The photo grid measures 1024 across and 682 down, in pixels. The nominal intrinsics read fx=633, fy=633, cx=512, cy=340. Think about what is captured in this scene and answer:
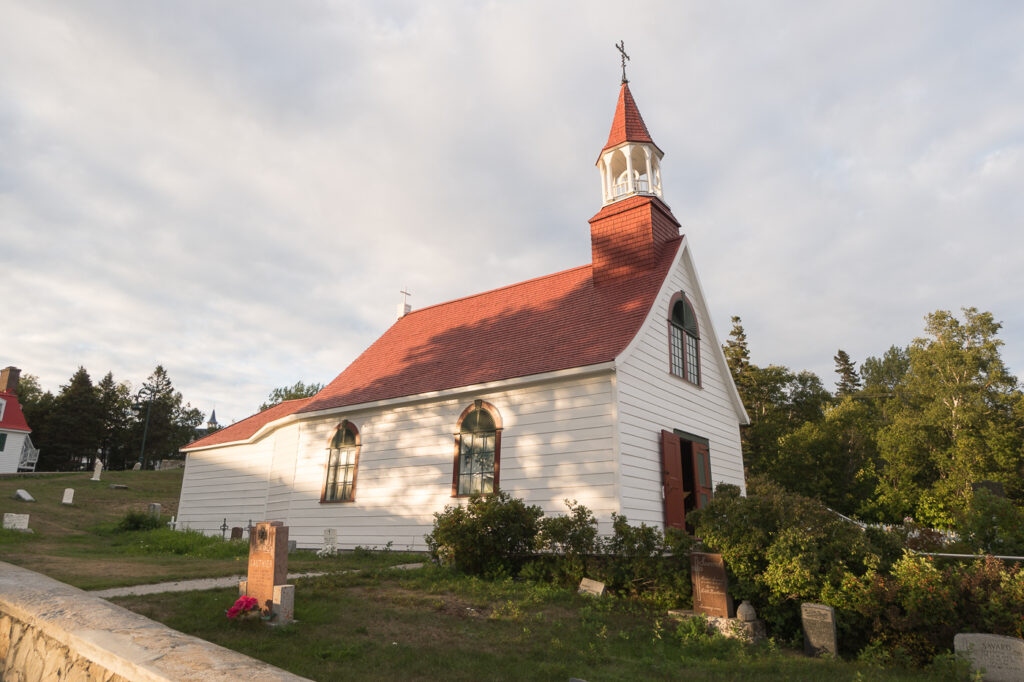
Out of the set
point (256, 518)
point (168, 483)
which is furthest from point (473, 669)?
point (168, 483)

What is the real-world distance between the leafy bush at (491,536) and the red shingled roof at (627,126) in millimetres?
11122

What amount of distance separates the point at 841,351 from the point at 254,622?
76886 mm

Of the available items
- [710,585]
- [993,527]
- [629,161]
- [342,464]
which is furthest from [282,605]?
[629,161]

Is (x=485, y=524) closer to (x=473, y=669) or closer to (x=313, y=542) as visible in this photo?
(x=473, y=669)

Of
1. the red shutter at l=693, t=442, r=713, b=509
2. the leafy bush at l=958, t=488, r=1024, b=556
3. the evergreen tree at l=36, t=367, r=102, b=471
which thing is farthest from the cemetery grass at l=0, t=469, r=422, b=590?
the evergreen tree at l=36, t=367, r=102, b=471

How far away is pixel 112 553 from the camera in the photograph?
46.6 feet

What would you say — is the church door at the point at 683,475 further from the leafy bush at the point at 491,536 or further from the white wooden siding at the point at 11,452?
the white wooden siding at the point at 11,452

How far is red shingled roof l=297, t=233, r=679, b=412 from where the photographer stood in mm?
14367

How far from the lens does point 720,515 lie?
1030cm

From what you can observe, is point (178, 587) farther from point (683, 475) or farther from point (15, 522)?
point (15, 522)

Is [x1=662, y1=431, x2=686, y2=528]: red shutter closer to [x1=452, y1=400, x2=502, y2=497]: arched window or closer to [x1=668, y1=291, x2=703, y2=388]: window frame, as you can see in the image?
[x1=668, y1=291, x2=703, y2=388]: window frame

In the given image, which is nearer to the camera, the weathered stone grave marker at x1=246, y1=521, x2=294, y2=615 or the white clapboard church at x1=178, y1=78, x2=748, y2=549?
the weathered stone grave marker at x1=246, y1=521, x2=294, y2=615

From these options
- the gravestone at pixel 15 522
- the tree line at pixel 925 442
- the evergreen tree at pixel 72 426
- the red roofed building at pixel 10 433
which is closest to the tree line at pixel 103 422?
the evergreen tree at pixel 72 426

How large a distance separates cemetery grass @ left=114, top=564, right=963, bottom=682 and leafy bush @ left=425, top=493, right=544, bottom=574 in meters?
1.56
